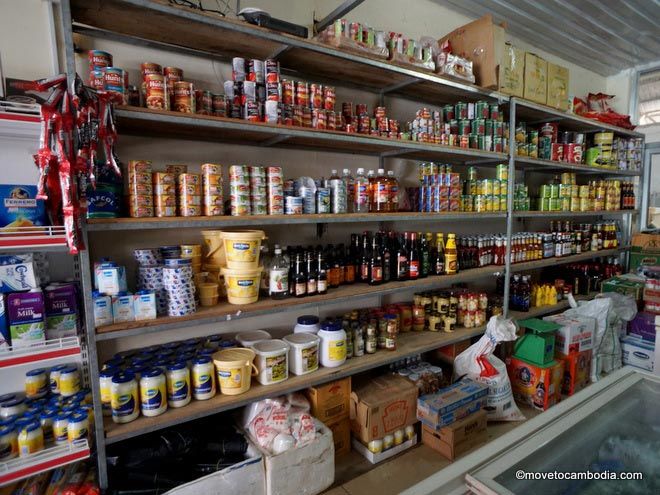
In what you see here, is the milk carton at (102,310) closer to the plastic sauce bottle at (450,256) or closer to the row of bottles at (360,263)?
the row of bottles at (360,263)

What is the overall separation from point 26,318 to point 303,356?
1.20 meters

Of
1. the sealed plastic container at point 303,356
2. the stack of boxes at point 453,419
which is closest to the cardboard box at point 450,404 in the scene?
the stack of boxes at point 453,419

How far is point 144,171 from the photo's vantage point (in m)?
1.52

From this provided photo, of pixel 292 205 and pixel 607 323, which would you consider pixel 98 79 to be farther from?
pixel 607 323

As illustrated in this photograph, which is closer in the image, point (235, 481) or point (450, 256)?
point (235, 481)

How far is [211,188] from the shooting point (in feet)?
5.42

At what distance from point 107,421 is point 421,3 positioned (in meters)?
3.42

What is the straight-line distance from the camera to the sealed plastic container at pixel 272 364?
1.81 m

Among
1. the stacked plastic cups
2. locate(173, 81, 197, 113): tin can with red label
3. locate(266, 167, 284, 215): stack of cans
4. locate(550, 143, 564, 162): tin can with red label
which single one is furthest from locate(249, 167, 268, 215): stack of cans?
locate(550, 143, 564, 162): tin can with red label

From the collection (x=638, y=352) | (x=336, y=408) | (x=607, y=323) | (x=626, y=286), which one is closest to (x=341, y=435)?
(x=336, y=408)

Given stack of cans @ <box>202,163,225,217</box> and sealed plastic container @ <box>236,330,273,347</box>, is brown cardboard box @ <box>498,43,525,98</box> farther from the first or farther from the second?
sealed plastic container @ <box>236,330,273,347</box>

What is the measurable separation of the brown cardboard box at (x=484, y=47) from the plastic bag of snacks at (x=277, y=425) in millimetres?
2464

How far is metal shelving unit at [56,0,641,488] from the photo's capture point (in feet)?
4.74

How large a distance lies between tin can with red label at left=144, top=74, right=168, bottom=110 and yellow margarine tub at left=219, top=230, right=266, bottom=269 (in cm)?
62
